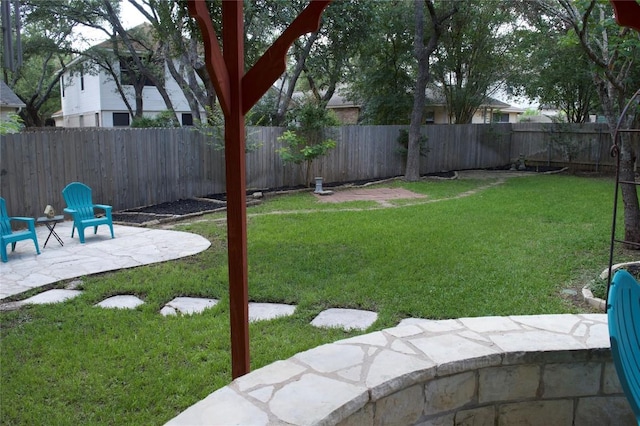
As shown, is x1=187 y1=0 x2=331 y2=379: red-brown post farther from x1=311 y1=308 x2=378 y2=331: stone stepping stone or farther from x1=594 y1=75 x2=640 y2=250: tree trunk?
x1=594 y1=75 x2=640 y2=250: tree trunk

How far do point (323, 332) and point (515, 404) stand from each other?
1530 mm

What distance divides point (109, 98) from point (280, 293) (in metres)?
20.4

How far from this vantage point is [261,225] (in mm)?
7777

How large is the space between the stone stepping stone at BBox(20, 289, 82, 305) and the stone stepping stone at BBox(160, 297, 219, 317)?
941mm

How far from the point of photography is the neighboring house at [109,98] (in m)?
21.6

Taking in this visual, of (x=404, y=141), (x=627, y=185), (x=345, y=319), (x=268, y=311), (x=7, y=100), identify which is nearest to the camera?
(x=345, y=319)

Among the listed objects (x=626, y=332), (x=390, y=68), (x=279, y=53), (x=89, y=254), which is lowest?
(x=89, y=254)

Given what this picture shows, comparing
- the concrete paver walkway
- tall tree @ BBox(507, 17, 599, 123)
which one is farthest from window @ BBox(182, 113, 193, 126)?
the concrete paver walkway

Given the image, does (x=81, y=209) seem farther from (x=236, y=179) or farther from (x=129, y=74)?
(x=129, y=74)

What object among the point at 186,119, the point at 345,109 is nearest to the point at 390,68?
the point at 345,109

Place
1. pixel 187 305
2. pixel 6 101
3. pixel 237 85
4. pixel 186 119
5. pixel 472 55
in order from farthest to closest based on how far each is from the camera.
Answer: pixel 186 119 → pixel 472 55 → pixel 6 101 → pixel 187 305 → pixel 237 85

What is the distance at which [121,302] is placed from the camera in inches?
176

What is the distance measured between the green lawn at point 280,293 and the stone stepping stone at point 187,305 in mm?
97

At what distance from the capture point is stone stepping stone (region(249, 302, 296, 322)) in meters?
4.13
